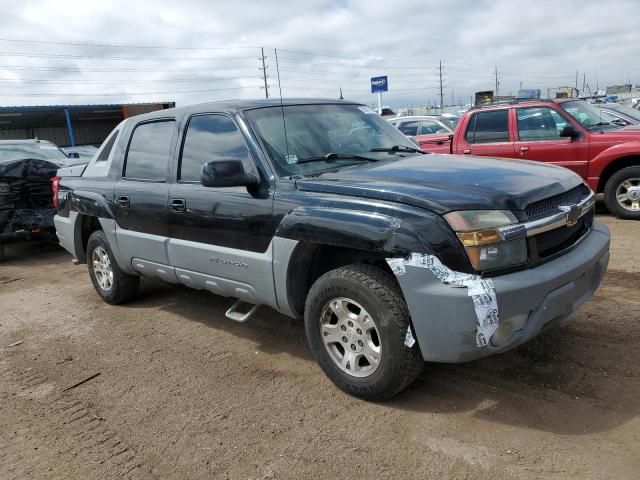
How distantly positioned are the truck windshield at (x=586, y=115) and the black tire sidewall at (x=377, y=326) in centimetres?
656

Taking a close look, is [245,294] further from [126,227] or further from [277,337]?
[126,227]

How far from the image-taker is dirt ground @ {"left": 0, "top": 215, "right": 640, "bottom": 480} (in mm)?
2697

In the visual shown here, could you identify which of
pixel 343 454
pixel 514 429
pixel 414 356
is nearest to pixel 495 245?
pixel 414 356

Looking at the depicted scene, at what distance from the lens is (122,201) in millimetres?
4832

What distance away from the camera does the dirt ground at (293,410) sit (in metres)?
2.70

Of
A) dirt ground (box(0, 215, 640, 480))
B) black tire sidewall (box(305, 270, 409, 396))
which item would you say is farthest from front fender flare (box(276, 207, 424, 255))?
A: dirt ground (box(0, 215, 640, 480))

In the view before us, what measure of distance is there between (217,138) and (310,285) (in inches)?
51.9

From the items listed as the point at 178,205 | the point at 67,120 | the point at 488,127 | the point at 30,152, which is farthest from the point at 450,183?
the point at 67,120

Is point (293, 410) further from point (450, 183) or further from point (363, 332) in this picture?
point (450, 183)

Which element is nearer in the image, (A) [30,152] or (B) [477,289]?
(B) [477,289]

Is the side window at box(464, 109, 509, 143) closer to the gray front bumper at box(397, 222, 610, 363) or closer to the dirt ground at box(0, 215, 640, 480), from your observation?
the dirt ground at box(0, 215, 640, 480)

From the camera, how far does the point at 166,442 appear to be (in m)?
3.01

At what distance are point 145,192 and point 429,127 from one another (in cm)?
993

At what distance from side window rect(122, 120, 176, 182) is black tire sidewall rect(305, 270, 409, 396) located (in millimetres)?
1888
